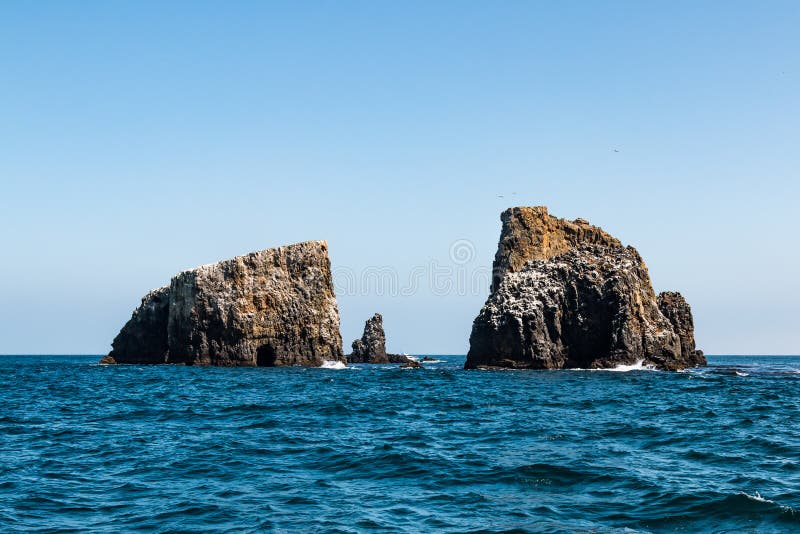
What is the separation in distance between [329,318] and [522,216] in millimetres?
30312

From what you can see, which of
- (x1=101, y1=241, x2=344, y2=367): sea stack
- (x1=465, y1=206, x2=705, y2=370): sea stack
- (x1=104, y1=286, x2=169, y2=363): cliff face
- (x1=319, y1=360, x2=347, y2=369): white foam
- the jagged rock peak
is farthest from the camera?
(x1=104, y1=286, x2=169, y2=363): cliff face

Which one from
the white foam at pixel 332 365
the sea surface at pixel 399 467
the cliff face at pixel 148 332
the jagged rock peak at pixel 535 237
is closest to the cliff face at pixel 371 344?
the white foam at pixel 332 365

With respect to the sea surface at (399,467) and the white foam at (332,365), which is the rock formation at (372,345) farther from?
the sea surface at (399,467)

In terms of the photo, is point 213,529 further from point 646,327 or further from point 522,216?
point 522,216

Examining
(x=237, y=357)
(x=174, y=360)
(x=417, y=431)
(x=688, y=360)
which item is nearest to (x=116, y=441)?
(x=417, y=431)

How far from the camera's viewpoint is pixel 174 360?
99.1 m

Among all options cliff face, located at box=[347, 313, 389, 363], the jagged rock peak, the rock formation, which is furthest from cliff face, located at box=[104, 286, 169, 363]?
cliff face, located at box=[347, 313, 389, 363]

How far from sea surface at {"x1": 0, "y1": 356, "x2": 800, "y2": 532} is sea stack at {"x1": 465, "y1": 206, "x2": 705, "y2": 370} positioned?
4599 cm

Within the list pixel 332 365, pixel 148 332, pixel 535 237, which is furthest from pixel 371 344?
pixel 535 237

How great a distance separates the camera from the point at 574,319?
284 ft

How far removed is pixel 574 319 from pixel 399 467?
228 ft

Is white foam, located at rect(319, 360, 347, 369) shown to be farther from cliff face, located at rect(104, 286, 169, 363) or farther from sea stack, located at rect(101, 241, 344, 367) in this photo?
cliff face, located at rect(104, 286, 169, 363)

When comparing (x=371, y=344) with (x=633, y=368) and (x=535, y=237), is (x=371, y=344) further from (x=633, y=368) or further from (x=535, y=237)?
(x=633, y=368)

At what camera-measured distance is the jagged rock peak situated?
97.2 m
